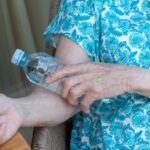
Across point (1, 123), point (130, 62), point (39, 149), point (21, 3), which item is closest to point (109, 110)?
point (130, 62)

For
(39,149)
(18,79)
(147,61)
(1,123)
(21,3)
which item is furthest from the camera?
(18,79)

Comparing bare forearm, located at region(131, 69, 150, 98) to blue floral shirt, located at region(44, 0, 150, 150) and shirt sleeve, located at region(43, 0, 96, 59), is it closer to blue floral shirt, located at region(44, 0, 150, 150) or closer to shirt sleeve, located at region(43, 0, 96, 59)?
blue floral shirt, located at region(44, 0, 150, 150)

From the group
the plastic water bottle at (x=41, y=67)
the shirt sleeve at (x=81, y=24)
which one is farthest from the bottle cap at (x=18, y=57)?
the shirt sleeve at (x=81, y=24)

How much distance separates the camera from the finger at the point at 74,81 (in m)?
1.11

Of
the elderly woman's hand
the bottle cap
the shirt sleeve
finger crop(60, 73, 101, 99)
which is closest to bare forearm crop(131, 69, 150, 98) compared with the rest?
the elderly woman's hand

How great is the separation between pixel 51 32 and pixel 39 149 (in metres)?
→ 0.43

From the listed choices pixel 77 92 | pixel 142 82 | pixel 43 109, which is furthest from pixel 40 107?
pixel 142 82

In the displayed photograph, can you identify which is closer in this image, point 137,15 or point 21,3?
A: point 137,15

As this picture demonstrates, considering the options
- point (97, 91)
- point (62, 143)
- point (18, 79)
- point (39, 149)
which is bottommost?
point (18, 79)

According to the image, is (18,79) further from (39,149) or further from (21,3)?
(39,149)

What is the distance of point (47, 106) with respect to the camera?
1150mm

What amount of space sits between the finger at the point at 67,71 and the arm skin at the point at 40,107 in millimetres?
85

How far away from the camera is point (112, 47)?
4.08 feet

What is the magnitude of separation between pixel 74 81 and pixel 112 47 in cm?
21
